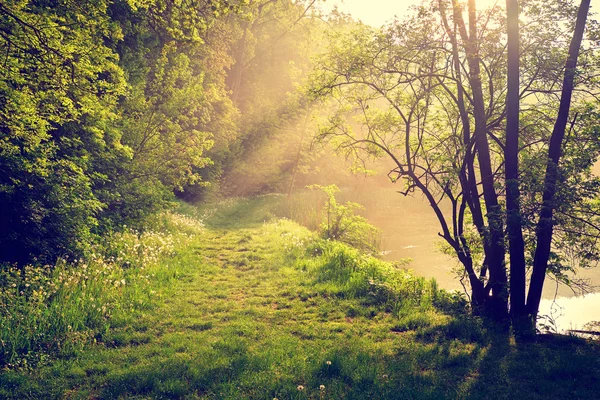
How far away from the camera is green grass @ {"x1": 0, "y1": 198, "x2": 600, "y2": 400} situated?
5.40 metres

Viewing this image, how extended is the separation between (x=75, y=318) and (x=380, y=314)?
20.4ft

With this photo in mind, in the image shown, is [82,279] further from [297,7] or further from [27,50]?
[297,7]

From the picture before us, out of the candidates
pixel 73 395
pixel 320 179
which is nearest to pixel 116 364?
pixel 73 395

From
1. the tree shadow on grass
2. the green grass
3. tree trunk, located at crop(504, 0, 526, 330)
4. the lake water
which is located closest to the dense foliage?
the green grass

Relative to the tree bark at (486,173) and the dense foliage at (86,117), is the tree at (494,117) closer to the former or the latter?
the tree bark at (486,173)

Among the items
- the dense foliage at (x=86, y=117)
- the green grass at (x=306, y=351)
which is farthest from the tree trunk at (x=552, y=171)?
the dense foliage at (x=86, y=117)

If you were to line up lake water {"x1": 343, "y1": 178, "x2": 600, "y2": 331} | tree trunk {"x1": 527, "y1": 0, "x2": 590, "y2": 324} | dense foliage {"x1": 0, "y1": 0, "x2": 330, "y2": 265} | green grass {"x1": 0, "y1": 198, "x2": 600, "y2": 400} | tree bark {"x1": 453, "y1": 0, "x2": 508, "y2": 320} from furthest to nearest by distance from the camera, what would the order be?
1. lake water {"x1": 343, "y1": 178, "x2": 600, "y2": 331}
2. tree bark {"x1": 453, "y1": 0, "x2": 508, "y2": 320}
3. dense foliage {"x1": 0, "y1": 0, "x2": 330, "y2": 265}
4. tree trunk {"x1": 527, "y1": 0, "x2": 590, "y2": 324}
5. green grass {"x1": 0, "y1": 198, "x2": 600, "y2": 400}

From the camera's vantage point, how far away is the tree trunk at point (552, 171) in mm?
7469

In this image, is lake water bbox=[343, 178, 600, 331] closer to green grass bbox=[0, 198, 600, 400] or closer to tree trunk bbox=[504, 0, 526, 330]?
tree trunk bbox=[504, 0, 526, 330]

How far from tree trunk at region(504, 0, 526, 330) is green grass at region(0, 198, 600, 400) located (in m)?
1.06

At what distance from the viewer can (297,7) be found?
41.0 m

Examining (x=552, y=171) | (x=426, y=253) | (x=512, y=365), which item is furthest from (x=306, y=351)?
(x=426, y=253)

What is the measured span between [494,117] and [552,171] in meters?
2.54

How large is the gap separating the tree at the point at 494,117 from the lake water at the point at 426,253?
1218 mm
